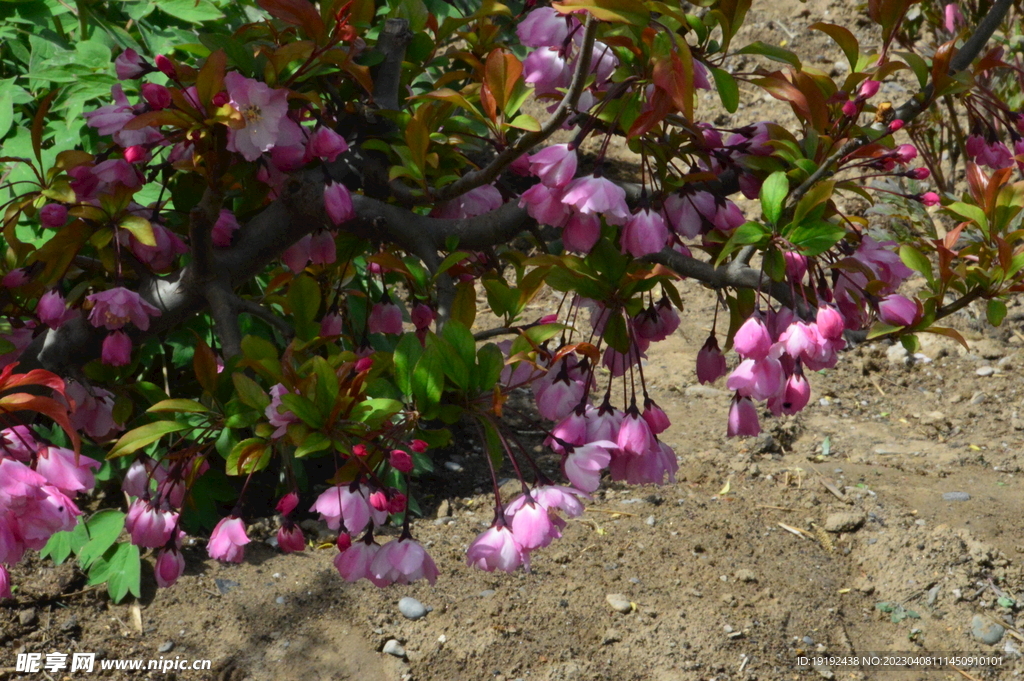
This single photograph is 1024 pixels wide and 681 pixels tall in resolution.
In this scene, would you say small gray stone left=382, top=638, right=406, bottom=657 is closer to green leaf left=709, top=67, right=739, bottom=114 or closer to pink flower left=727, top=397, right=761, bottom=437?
pink flower left=727, top=397, right=761, bottom=437

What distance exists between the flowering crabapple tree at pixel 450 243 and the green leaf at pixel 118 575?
82cm

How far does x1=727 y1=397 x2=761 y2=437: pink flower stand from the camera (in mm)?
1289

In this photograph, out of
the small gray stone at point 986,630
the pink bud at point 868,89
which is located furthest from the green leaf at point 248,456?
the small gray stone at point 986,630

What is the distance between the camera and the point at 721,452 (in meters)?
2.91

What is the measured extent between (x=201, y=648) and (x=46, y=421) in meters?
0.79

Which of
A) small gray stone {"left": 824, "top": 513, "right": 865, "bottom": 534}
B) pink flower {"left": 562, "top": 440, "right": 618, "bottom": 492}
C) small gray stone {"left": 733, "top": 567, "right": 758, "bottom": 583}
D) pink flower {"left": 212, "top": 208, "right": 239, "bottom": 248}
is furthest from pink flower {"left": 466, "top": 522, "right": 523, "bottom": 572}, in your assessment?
small gray stone {"left": 824, "top": 513, "right": 865, "bottom": 534}

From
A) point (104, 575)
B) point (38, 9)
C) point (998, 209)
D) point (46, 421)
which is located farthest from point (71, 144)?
point (998, 209)

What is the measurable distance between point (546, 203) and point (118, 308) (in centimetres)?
66

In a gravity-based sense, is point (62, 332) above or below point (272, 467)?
above

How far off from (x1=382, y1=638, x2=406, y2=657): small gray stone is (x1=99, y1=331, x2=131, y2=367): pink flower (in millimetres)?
1056

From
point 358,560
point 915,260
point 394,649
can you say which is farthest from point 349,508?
point 394,649

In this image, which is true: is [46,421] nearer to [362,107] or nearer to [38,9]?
A: [38,9]

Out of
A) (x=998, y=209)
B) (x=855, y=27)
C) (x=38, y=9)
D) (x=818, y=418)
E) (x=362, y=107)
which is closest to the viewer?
Answer: (x=998, y=209)

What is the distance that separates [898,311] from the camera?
108cm
